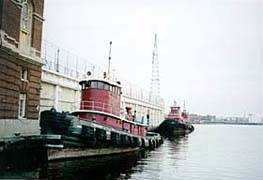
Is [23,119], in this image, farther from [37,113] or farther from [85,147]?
[85,147]

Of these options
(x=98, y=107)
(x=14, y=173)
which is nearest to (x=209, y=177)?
(x=98, y=107)

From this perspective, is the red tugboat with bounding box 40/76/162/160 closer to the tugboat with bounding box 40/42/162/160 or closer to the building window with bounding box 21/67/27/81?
the tugboat with bounding box 40/42/162/160

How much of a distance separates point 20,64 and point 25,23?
296cm

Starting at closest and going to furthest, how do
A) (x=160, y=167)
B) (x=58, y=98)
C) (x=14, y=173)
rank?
1. (x=14, y=173)
2. (x=160, y=167)
3. (x=58, y=98)

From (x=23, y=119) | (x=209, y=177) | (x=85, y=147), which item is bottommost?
(x=209, y=177)

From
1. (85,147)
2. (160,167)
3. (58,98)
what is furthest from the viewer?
(58,98)

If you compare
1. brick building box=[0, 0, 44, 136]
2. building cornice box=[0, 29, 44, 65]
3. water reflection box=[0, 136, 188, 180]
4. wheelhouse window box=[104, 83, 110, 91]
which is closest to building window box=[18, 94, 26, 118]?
brick building box=[0, 0, 44, 136]

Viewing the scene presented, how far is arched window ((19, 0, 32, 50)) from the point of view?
2006 centimetres

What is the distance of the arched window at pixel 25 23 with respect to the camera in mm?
20062

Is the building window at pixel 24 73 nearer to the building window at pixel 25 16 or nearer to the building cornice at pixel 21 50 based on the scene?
the building cornice at pixel 21 50

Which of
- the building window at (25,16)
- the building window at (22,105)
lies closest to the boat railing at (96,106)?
the building window at (22,105)

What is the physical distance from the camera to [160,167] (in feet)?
60.6

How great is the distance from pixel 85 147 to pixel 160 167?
407cm

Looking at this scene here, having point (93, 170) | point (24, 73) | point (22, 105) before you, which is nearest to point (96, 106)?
point (22, 105)
